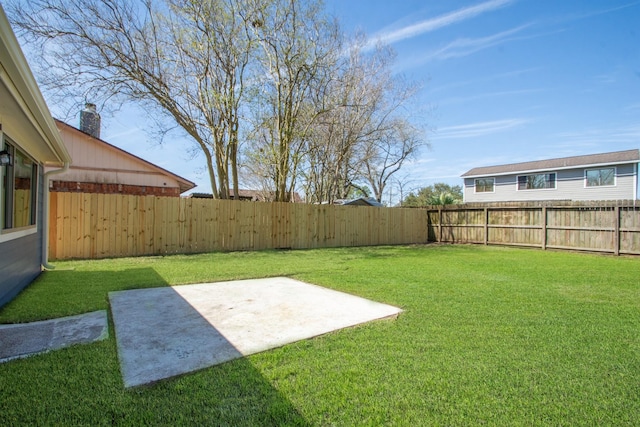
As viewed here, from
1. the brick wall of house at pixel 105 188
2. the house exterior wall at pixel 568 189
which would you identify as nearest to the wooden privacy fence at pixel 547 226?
the house exterior wall at pixel 568 189

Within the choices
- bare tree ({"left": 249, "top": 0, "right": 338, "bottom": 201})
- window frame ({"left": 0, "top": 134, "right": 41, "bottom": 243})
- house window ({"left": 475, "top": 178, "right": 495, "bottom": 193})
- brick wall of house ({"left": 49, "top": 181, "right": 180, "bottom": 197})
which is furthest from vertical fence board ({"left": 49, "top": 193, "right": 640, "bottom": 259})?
house window ({"left": 475, "top": 178, "right": 495, "bottom": 193})

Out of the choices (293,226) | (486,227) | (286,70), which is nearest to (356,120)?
(286,70)

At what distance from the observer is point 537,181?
19.0 meters

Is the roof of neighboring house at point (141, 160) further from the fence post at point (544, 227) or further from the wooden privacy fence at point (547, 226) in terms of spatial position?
the fence post at point (544, 227)

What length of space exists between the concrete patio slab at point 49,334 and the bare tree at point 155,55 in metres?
7.61

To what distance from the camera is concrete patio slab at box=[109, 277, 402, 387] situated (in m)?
2.21

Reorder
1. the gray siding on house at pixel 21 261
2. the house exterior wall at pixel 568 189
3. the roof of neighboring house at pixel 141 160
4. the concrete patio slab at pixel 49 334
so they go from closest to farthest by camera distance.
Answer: the concrete patio slab at pixel 49 334, the gray siding on house at pixel 21 261, the roof of neighboring house at pixel 141 160, the house exterior wall at pixel 568 189

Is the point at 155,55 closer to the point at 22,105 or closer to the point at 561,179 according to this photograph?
the point at 22,105

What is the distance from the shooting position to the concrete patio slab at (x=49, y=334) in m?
2.34

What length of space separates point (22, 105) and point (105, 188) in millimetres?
10793

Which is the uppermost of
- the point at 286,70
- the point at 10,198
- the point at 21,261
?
the point at 286,70

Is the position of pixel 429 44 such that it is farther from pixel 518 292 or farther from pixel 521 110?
pixel 518 292

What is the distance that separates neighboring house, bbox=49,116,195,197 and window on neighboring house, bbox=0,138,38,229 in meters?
7.63

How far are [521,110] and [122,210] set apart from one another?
13.8 meters
